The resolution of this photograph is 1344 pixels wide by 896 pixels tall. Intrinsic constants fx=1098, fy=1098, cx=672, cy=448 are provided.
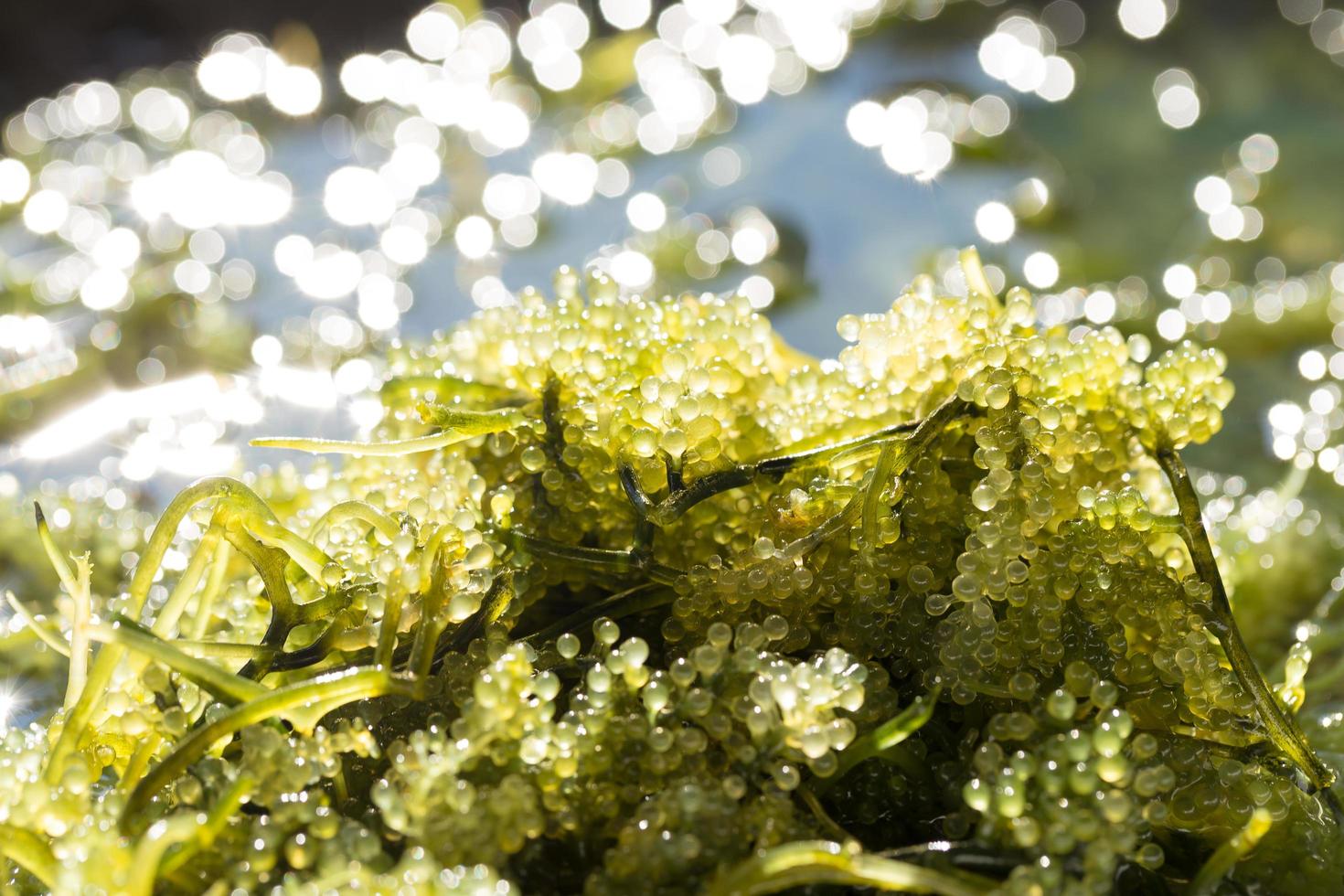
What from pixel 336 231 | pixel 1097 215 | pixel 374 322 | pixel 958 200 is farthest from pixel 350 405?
pixel 1097 215

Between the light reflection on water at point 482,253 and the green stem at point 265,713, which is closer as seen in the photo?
the green stem at point 265,713

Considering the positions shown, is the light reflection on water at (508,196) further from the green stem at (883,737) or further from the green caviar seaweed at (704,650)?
the green stem at (883,737)

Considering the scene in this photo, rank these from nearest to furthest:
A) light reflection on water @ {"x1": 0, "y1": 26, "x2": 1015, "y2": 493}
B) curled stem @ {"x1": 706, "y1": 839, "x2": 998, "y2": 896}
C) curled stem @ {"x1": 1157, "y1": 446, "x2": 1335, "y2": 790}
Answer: curled stem @ {"x1": 706, "y1": 839, "x2": 998, "y2": 896}
curled stem @ {"x1": 1157, "y1": 446, "x2": 1335, "y2": 790}
light reflection on water @ {"x1": 0, "y1": 26, "x2": 1015, "y2": 493}

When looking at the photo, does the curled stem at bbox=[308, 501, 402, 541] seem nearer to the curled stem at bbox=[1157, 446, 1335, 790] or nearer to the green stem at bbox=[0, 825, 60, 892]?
the green stem at bbox=[0, 825, 60, 892]

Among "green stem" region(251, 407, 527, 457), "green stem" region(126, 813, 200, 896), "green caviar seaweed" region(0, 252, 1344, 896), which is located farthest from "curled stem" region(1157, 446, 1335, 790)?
"green stem" region(126, 813, 200, 896)

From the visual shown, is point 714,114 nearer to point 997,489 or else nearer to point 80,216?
point 80,216

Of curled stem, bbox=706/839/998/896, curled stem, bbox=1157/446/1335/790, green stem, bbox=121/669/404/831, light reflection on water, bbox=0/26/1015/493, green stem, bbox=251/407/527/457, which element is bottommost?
light reflection on water, bbox=0/26/1015/493

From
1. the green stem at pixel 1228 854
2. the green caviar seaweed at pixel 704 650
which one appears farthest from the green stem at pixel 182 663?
the green stem at pixel 1228 854
